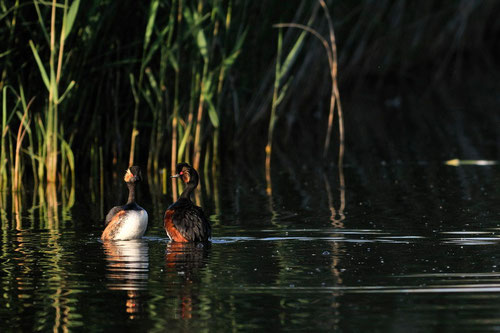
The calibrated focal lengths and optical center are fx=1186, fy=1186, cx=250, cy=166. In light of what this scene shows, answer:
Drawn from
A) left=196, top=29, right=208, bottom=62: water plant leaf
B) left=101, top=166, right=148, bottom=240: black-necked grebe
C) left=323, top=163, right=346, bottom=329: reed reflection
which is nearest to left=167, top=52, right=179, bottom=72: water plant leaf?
left=196, top=29, right=208, bottom=62: water plant leaf

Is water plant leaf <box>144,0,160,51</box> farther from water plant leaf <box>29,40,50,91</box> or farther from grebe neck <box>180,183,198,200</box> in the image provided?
grebe neck <box>180,183,198,200</box>

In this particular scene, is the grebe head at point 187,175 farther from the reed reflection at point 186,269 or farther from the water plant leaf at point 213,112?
the water plant leaf at point 213,112

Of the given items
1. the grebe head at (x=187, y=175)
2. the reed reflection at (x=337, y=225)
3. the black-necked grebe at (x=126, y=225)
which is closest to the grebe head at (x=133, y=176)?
the grebe head at (x=187, y=175)

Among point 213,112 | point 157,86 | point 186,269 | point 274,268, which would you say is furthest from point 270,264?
point 157,86

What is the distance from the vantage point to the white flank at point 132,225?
8.21 metres

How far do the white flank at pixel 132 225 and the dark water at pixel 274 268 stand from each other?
0.07 m

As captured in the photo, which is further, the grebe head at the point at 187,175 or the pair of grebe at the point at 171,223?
the grebe head at the point at 187,175

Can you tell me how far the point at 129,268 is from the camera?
22.9 feet

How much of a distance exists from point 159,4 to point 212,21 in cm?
55

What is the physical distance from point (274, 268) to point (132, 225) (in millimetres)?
1700

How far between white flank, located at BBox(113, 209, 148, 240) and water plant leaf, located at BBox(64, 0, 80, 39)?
10.1 feet

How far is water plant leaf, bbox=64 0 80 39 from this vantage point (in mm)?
10773

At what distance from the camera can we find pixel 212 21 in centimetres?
1188

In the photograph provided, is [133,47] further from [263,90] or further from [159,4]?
[263,90]
